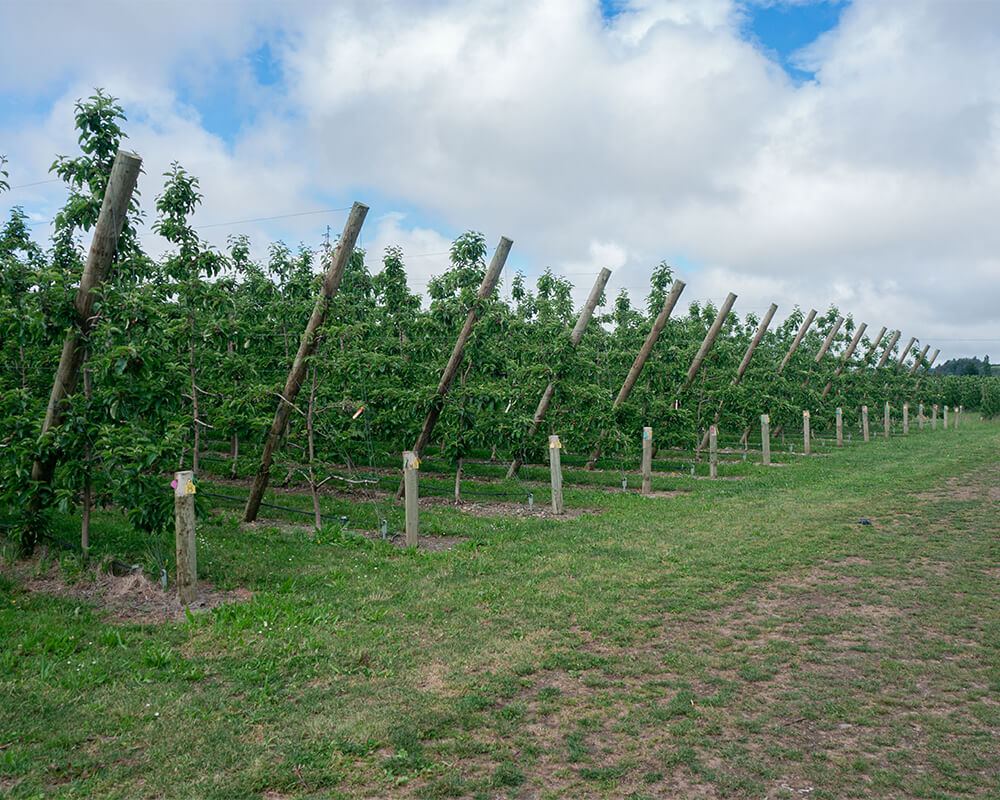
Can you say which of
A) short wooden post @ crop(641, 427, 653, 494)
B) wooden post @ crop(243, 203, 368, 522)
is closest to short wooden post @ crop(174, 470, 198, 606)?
wooden post @ crop(243, 203, 368, 522)

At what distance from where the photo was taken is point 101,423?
24.1 ft

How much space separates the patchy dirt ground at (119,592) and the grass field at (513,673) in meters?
0.05

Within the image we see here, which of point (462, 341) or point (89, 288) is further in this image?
point (462, 341)

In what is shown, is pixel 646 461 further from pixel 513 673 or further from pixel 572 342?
pixel 513 673

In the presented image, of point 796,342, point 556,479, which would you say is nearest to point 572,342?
point 556,479

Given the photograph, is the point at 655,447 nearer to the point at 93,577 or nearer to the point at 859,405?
the point at 93,577

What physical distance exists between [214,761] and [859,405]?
3612 cm

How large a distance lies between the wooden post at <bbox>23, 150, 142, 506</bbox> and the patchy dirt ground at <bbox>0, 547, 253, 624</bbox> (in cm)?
78

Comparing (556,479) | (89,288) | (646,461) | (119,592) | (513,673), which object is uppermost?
(89,288)

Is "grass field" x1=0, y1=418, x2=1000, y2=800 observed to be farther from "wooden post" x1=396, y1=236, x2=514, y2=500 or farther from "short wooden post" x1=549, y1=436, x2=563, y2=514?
"wooden post" x1=396, y1=236, x2=514, y2=500

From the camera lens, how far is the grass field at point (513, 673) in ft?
12.5

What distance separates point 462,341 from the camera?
1253cm

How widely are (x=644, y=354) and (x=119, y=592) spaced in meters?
13.0

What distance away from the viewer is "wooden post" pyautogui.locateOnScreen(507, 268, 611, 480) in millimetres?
14030
